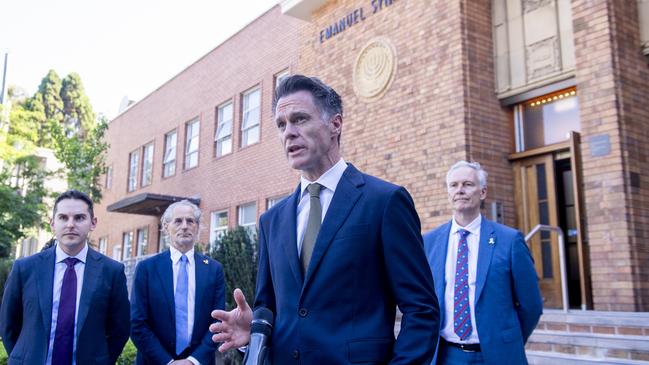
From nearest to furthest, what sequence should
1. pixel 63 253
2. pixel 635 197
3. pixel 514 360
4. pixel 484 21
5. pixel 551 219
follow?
pixel 514 360 → pixel 63 253 → pixel 635 197 → pixel 551 219 → pixel 484 21

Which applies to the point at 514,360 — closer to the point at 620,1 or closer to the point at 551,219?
the point at 551,219

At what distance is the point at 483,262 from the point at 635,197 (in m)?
4.18

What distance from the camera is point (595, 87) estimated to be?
703cm

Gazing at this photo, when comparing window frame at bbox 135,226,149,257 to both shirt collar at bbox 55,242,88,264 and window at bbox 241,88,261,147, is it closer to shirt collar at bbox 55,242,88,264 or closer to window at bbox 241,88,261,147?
window at bbox 241,88,261,147

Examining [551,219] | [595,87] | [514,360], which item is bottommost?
[514,360]

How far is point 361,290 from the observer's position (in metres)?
1.95

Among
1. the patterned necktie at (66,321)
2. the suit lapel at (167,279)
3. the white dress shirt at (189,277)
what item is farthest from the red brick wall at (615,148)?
the patterned necktie at (66,321)

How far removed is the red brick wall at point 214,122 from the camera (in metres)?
14.3

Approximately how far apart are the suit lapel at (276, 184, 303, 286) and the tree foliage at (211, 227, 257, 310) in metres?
6.89

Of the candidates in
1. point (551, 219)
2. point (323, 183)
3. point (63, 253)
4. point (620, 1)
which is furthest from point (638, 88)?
point (63, 253)

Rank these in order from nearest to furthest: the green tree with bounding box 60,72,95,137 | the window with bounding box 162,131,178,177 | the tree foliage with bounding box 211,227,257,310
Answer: the tree foliage with bounding box 211,227,257,310 → the window with bounding box 162,131,178,177 → the green tree with bounding box 60,72,95,137

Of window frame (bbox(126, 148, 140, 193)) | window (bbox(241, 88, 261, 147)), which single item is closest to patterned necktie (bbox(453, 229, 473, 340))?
window (bbox(241, 88, 261, 147))

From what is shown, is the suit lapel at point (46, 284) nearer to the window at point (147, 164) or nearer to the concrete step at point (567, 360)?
the concrete step at point (567, 360)

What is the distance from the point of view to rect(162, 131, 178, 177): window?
19.6 meters
